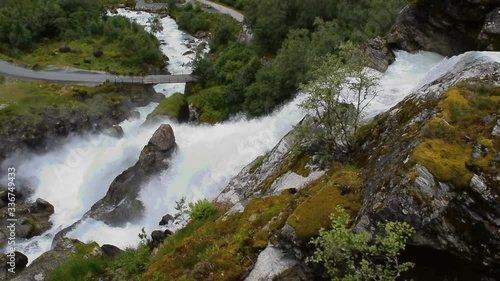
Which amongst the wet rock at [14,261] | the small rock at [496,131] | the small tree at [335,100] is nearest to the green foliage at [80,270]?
the wet rock at [14,261]

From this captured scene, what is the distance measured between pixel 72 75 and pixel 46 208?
2758 centimetres

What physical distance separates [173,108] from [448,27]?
101 ft

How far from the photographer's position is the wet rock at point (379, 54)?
103 ft

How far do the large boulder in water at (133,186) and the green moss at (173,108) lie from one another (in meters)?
10.7

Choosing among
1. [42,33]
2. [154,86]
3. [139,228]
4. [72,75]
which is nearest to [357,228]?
[139,228]

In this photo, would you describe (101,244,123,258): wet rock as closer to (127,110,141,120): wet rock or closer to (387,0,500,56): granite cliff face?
(387,0,500,56): granite cliff face

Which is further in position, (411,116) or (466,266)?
(411,116)

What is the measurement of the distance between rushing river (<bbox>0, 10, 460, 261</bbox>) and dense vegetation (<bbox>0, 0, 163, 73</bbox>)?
64.8 ft

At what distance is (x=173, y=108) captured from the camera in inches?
1948

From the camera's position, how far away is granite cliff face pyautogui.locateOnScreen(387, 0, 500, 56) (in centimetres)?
2683

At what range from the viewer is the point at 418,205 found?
478 inches

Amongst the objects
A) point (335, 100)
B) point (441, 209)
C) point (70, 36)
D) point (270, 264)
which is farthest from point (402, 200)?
point (70, 36)

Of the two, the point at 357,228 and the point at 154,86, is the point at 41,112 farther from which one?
the point at 357,228
